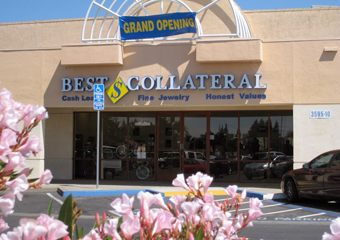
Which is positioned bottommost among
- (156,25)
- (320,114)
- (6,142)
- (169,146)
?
(169,146)

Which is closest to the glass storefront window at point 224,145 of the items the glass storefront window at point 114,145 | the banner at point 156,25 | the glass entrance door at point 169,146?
the glass entrance door at point 169,146

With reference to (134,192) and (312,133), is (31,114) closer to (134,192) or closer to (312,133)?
(134,192)

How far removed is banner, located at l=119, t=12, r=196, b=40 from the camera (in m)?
15.5

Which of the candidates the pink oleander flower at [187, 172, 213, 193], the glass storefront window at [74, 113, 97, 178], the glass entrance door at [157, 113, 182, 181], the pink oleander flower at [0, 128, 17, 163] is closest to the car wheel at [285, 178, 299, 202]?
the glass entrance door at [157, 113, 182, 181]

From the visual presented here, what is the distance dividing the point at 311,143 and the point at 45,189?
9.25 meters

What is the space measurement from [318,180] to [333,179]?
0.55 m

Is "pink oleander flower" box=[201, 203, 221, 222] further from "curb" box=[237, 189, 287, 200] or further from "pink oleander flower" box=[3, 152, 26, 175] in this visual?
"curb" box=[237, 189, 287, 200]

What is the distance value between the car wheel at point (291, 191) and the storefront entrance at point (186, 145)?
150 inches

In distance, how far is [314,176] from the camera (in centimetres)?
1210

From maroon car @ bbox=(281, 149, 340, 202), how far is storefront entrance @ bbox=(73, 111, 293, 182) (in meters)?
3.92

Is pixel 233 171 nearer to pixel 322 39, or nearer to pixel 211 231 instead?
pixel 322 39

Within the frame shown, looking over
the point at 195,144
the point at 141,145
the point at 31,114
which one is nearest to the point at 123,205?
the point at 31,114

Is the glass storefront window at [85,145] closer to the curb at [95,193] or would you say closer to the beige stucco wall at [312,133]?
the curb at [95,193]

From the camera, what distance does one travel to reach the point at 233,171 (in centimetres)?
1736
